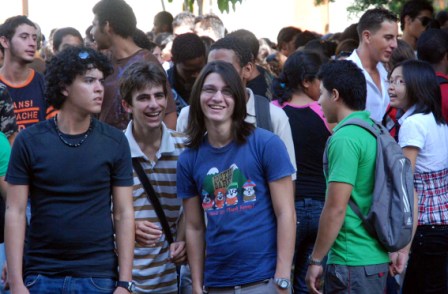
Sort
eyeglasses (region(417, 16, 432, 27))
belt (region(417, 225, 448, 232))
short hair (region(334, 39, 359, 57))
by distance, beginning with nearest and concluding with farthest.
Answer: belt (region(417, 225, 448, 232)), short hair (region(334, 39, 359, 57)), eyeglasses (region(417, 16, 432, 27))

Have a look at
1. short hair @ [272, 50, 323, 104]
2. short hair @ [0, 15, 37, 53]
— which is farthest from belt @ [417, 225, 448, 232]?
short hair @ [0, 15, 37, 53]

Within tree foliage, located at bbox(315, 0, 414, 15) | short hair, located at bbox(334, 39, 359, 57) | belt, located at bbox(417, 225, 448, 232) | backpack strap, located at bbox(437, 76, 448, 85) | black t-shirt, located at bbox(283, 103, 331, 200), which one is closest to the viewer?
belt, located at bbox(417, 225, 448, 232)

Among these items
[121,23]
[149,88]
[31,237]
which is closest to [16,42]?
[121,23]

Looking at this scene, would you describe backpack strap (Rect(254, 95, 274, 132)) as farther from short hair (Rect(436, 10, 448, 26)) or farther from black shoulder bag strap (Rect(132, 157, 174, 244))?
short hair (Rect(436, 10, 448, 26))

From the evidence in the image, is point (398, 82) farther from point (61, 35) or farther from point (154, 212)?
point (61, 35)

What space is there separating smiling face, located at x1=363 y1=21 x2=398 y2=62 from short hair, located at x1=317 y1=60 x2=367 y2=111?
7.59 ft

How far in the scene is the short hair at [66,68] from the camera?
5.09m

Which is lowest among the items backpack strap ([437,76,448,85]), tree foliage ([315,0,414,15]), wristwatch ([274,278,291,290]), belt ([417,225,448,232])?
belt ([417,225,448,232])

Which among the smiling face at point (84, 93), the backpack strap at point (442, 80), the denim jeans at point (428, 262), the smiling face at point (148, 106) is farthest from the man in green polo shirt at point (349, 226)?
the backpack strap at point (442, 80)

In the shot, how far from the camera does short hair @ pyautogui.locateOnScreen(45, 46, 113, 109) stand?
5094 mm

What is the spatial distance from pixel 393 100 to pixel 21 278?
3.32 m

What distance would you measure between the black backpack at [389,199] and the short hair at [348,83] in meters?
0.23

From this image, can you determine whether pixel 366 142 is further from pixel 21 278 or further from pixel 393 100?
pixel 21 278

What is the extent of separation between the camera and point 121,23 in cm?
730
